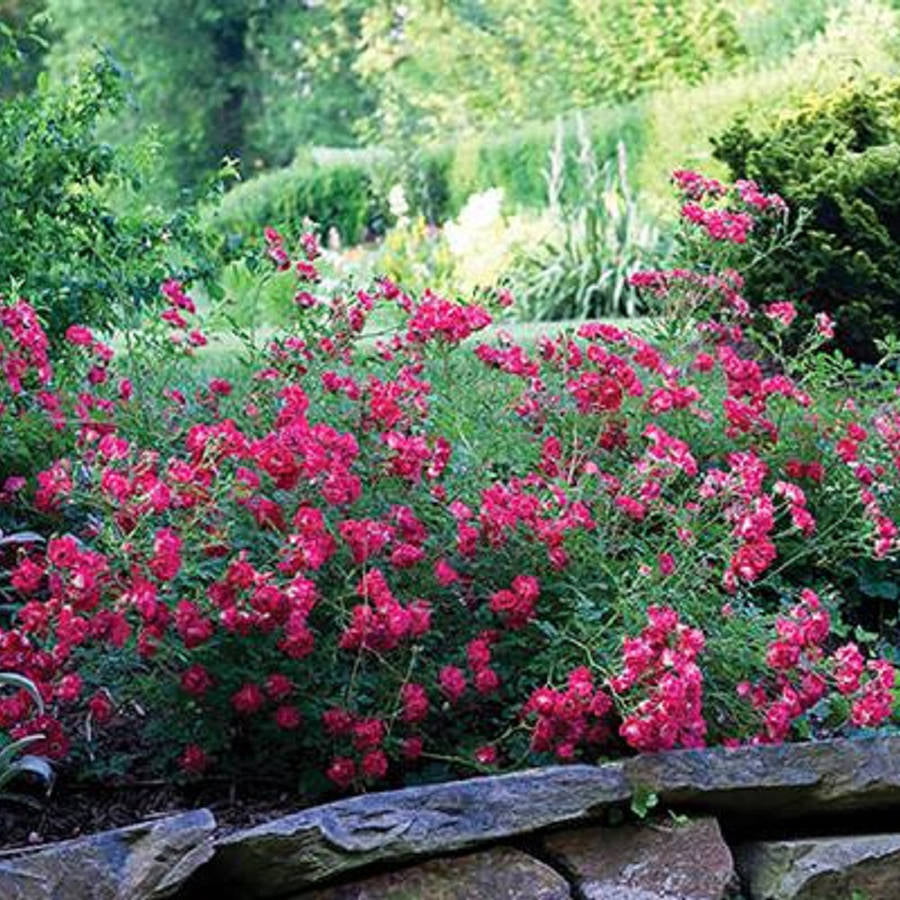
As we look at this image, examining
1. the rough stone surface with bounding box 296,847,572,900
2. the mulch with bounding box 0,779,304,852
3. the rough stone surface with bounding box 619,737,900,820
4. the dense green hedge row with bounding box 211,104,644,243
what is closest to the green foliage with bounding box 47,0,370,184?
the dense green hedge row with bounding box 211,104,644,243

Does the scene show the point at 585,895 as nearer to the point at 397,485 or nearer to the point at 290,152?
the point at 397,485

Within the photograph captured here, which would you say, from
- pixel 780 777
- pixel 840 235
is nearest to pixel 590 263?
pixel 840 235

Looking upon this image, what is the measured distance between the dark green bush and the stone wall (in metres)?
3.67

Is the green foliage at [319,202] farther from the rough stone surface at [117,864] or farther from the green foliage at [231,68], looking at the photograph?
the rough stone surface at [117,864]

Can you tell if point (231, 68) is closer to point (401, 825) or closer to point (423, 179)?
point (423, 179)

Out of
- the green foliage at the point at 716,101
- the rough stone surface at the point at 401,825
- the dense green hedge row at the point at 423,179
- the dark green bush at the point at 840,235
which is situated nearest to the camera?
the rough stone surface at the point at 401,825

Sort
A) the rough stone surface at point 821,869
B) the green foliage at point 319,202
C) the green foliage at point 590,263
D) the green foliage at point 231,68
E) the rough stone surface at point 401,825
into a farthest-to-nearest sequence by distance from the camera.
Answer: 1. the green foliage at point 231,68
2. the green foliage at point 319,202
3. the green foliage at point 590,263
4. the rough stone surface at point 821,869
5. the rough stone surface at point 401,825

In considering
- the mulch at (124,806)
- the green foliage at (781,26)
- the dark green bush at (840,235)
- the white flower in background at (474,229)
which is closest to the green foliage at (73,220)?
the mulch at (124,806)

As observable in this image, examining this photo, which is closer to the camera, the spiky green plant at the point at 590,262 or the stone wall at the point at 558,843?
the stone wall at the point at 558,843

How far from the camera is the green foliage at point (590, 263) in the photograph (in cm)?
1020

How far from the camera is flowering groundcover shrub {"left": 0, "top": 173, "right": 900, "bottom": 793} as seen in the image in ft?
10.0

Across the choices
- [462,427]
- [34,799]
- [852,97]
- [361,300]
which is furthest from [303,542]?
[852,97]

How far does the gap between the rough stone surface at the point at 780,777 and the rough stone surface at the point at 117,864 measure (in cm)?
75

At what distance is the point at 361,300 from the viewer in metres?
4.23
